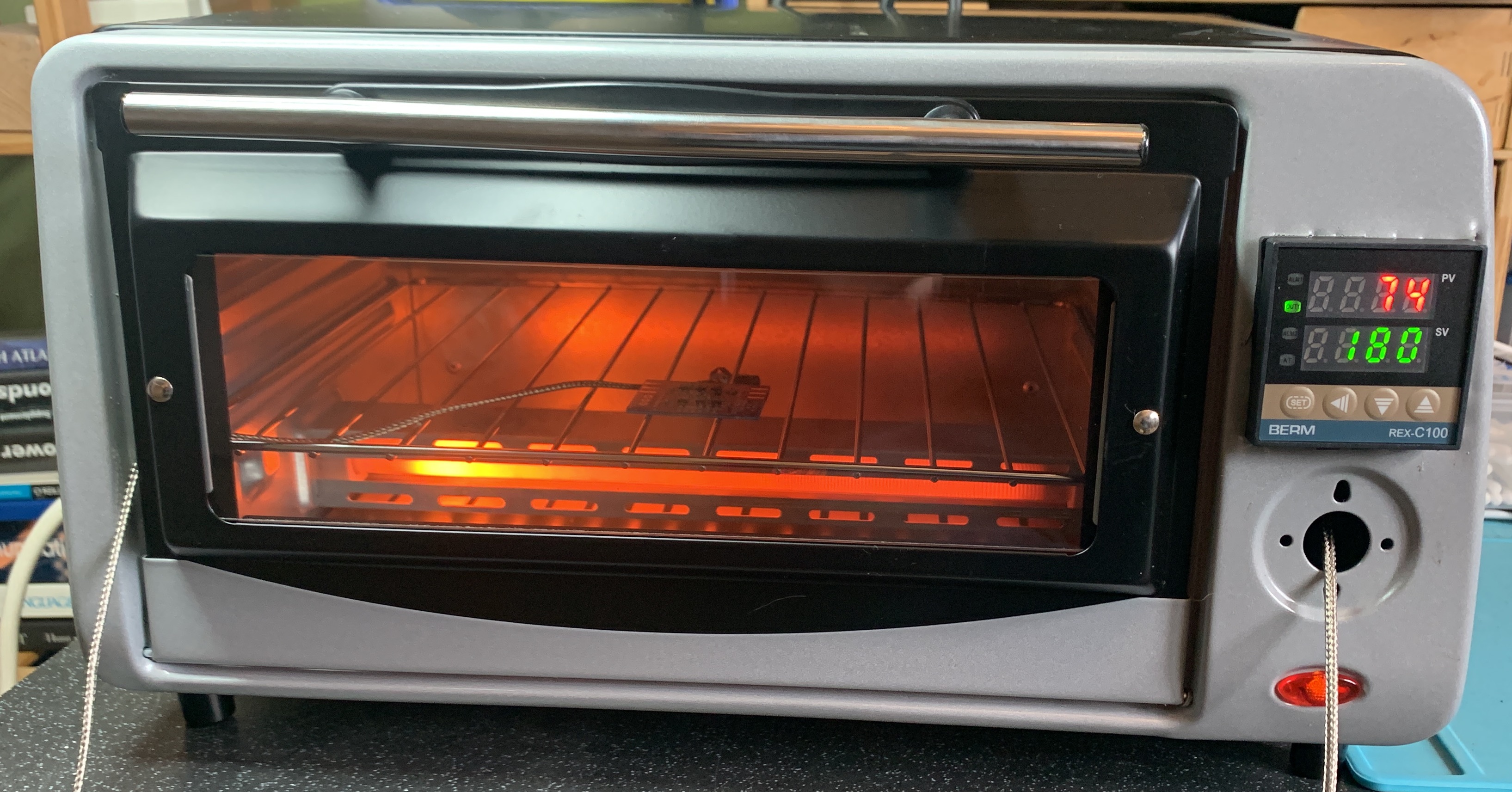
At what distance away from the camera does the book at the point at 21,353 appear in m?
1.21

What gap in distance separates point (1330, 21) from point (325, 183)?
1.27 metres

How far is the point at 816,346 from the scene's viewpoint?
0.68m

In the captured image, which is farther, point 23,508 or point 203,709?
point 23,508

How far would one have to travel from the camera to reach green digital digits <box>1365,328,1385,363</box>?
0.50m

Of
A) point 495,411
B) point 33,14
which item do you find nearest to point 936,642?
point 495,411

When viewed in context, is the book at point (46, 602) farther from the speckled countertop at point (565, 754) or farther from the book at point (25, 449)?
the speckled countertop at point (565, 754)

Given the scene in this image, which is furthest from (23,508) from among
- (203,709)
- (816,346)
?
(816,346)

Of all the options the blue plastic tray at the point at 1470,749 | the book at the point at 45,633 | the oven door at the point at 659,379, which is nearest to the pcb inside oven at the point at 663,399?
the oven door at the point at 659,379

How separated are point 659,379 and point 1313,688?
1.43ft

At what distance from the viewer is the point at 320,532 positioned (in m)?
0.58

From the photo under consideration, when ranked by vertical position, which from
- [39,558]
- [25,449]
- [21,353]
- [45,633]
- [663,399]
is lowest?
[45,633]

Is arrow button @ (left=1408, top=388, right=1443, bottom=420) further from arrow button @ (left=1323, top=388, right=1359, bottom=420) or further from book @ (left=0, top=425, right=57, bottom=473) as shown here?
book @ (left=0, top=425, right=57, bottom=473)

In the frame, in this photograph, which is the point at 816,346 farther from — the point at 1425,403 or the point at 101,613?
the point at 101,613

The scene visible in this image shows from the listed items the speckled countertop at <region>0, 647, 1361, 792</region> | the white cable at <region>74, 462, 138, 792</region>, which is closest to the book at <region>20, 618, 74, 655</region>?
the speckled countertop at <region>0, 647, 1361, 792</region>
